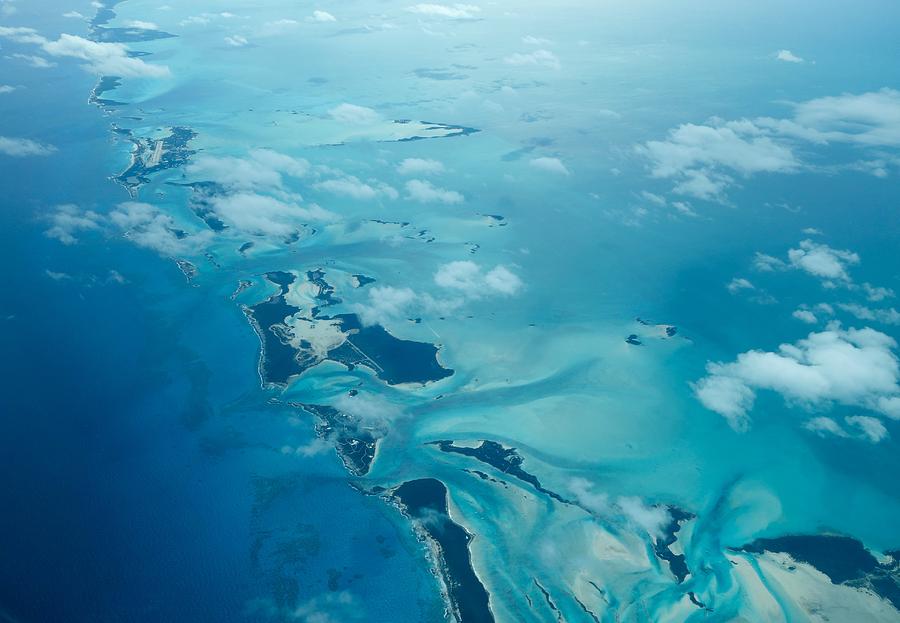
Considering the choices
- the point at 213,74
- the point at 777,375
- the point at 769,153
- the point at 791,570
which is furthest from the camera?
the point at 213,74

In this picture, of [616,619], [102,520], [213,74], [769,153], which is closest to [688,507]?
[616,619]

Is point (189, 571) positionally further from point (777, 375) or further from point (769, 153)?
point (769, 153)

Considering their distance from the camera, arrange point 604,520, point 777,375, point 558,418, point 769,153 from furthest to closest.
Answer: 1. point 769,153
2. point 777,375
3. point 558,418
4. point 604,520

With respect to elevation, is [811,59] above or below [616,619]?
above

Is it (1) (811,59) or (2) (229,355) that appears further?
(1) (811,59)

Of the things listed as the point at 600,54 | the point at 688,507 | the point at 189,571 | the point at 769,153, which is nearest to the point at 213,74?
the point at 600,54

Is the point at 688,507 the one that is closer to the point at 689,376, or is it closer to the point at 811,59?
the point at 689,376

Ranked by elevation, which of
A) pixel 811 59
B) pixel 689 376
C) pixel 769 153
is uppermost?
pixel 811 59
